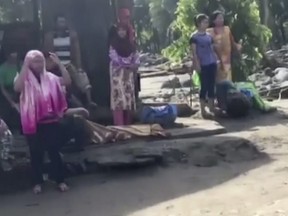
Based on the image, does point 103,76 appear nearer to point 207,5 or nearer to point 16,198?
point 16,198

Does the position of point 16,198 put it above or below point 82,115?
below

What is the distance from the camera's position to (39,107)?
8.45m

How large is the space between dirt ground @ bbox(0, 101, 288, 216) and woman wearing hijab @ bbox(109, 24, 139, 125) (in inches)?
50.4

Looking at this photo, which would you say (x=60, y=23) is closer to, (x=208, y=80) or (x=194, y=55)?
(x=194, y=55)

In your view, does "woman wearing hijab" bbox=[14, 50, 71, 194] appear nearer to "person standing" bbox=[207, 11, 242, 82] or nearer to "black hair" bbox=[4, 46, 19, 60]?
"black hair" bbox=[4, 46, 19, 60]

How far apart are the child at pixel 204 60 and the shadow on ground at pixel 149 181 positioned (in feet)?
6.55

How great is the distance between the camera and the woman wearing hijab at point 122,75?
1066 cm

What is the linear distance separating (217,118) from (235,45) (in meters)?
1.38

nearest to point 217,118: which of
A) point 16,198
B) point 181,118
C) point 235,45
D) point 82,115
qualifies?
point 181,118

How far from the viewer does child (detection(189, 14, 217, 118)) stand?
11922 millimetres

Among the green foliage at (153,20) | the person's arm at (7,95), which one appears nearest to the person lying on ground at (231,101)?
the person's arm at (7,95)

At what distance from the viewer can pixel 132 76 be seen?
10953 mm

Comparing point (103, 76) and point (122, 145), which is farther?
point (103, 76)

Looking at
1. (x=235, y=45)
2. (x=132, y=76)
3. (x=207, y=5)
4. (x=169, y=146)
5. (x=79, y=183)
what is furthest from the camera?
(x=207, y=5)
